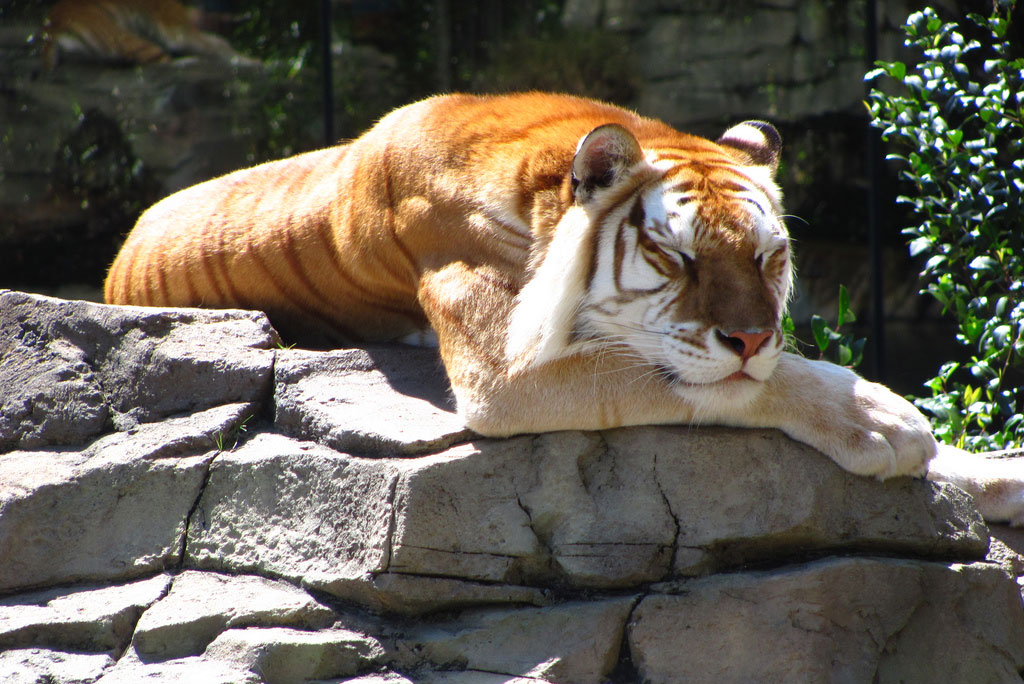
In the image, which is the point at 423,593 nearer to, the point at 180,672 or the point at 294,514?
the point at 294,514

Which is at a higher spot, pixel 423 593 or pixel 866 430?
pixel 866 430

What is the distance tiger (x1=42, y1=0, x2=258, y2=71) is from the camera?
22.8 feet

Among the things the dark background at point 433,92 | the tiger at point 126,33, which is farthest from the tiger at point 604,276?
the tiger at point 126,33

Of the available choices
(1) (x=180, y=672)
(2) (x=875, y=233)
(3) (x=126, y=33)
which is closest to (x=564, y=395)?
(1) (x=180, y=672)

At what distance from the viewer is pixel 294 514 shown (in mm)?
2791

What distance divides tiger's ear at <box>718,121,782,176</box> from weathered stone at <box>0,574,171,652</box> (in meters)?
2.04

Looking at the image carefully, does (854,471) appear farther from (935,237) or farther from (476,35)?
(476,35)

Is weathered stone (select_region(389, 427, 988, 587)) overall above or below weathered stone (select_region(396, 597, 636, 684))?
above

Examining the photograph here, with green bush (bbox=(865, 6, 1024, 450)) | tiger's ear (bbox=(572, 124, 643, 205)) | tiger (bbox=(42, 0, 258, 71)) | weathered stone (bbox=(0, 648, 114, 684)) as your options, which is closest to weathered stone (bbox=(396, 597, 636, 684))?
weathered stone (bbox=(0, 648, 114, 684))

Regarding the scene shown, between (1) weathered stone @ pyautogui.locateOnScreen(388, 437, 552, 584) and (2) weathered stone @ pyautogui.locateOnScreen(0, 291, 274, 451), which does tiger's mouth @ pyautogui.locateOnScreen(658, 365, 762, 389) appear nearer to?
(1) weathered stone @ pyautogui.locateOnScreen(388, 437, 552, 584)

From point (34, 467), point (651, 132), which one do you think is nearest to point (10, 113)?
point (34, 467)

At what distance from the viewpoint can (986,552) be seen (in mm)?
2902

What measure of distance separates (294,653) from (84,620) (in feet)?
2.03

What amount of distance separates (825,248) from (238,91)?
15.4 feet
